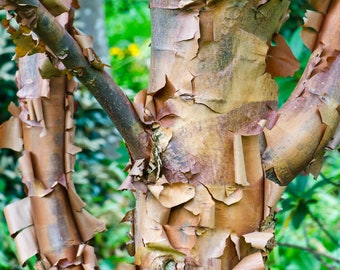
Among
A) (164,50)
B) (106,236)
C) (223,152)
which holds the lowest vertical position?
(106,236)

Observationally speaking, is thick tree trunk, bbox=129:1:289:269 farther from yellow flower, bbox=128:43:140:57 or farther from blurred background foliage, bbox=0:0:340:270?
yellow flower, bbox=128:43:140:57

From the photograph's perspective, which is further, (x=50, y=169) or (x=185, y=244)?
(x=50, y=169)

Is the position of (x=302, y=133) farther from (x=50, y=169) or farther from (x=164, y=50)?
(x=50, y=169)

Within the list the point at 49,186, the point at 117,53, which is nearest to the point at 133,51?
the point at 117,53

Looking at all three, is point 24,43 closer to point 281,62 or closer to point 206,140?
point 206,140

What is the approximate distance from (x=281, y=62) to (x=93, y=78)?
0.93 ft

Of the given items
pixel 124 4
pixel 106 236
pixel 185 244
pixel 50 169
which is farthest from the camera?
pixel 124 4

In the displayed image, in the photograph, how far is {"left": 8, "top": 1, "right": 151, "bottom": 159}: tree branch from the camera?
23.2 inches

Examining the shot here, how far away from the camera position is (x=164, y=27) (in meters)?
0.73

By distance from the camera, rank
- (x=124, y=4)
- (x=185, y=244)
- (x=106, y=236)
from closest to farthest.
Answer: (x=185, y=244) → (x=106, y=236) → (x=124, y=4)

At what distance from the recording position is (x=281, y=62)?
799 millimetres

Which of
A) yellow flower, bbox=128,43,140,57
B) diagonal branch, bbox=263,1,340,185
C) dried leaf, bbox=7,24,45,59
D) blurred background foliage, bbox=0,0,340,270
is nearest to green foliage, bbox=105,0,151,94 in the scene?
yellow flower, bbox=128,43,140,57

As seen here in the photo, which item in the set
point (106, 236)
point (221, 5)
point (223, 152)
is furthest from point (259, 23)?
point (106, 236)

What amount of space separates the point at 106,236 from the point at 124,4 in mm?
3883
